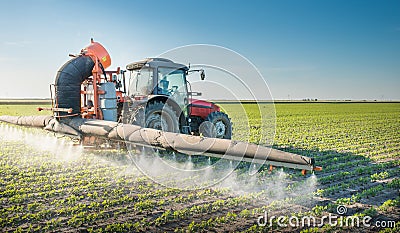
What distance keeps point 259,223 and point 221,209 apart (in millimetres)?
704

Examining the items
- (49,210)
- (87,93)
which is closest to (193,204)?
(49,210)

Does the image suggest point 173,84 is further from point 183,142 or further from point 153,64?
point 183,142

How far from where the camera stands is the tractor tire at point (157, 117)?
7930mm

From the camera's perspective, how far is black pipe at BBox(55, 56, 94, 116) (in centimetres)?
827

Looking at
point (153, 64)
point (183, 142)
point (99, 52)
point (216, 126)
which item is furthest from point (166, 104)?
point (183, 142)

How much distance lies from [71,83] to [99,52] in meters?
1.40

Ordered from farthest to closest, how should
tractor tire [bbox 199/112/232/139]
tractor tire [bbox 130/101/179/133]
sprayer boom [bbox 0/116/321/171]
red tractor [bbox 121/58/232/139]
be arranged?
tractor tire [bbox 199/112/232/139]
red tractor [bbox 121/58/232/139]
tractor tire [bbox 130/101/179/133]
sprayer boom [bbox 0/116/321/171]

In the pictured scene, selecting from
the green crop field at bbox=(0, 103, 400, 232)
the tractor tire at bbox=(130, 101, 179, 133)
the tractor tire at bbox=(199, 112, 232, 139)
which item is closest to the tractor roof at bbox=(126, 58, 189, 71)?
the tractor tire at bbox=(130, 101, 179, 133)

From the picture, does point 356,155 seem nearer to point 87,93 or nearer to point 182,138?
point 182,138

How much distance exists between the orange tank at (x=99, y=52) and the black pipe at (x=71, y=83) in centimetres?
49

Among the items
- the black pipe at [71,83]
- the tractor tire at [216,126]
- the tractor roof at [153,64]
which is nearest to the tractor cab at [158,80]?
the tractor roof at [153,64]

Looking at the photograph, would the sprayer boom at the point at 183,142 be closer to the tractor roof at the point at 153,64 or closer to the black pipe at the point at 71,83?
the black pipe at the point at 71,83

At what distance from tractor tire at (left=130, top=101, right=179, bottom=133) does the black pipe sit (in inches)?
65.8

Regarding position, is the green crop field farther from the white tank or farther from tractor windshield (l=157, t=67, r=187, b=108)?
tractor windshield (l=157, t=67, r=187, b=108)
